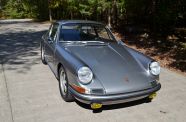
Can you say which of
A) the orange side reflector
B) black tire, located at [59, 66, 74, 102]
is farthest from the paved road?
the orange side reflector

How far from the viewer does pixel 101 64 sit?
4.59 metres

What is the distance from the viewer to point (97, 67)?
14.6 ft

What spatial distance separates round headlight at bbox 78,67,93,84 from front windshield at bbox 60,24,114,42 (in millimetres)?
1559

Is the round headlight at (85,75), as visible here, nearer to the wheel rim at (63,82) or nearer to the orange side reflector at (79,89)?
the orange side reflector at (79,89)

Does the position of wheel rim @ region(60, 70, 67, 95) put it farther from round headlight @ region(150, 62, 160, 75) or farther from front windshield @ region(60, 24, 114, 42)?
round headlight @ region(150, 62, 160, 75)

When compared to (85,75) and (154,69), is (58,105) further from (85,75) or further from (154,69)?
(154,69)

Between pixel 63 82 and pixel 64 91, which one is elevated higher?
pixel 63 82

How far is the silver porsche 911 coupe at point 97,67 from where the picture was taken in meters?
4.04

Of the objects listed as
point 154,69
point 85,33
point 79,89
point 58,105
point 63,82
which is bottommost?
point 58,105

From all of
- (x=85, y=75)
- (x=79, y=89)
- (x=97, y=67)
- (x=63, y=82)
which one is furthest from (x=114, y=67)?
(x=63, y=82)

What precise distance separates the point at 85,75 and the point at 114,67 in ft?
2.14

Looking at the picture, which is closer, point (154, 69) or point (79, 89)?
point (79, 89)

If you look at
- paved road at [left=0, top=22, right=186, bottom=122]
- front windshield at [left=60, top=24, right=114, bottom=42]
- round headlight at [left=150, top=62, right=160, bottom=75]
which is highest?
front windshield at [left=60, top=24, right=114, bottom=42]

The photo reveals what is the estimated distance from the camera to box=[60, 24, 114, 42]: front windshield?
564 centimetres
